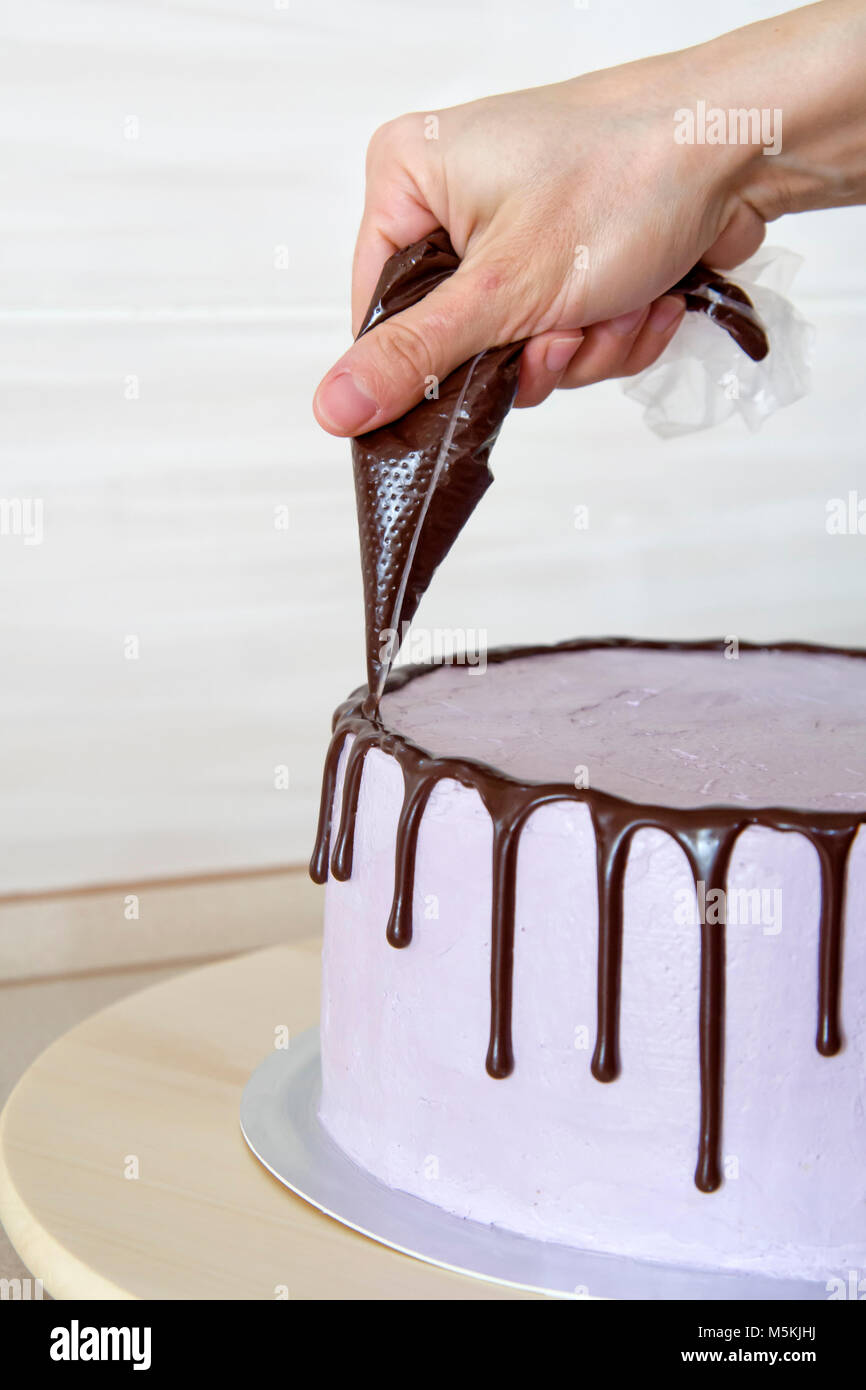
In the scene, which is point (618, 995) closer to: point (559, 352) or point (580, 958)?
point (580, 958)

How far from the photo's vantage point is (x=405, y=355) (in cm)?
107

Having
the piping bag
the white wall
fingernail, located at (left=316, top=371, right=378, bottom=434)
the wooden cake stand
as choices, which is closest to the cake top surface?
the piping bag

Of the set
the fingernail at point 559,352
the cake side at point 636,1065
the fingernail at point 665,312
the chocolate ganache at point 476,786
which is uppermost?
the fingernail at point 665,312

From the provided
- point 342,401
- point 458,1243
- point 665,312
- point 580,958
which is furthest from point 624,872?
point 665,312

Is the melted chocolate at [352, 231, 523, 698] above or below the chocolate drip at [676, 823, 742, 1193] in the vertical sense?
above

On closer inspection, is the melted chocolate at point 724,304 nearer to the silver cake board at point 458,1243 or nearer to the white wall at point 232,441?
the white wall at point 232,441

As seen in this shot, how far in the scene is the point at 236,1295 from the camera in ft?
3.03

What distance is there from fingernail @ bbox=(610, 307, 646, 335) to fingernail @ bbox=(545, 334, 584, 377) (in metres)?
0.12

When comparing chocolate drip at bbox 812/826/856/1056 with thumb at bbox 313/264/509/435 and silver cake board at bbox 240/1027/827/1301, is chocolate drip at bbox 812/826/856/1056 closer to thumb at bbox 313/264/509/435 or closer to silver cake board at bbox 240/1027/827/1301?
silver cake board at bbox 240/1027/827/1301

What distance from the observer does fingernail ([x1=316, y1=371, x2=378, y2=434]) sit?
106cm

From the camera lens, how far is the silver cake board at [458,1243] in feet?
3.06

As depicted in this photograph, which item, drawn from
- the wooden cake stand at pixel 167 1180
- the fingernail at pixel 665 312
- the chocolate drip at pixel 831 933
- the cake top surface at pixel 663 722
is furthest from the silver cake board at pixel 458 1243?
the fingernail at pixel 665 312

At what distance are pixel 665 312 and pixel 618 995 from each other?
2.33 ft

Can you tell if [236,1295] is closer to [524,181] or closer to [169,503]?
Answer: [524,181]
